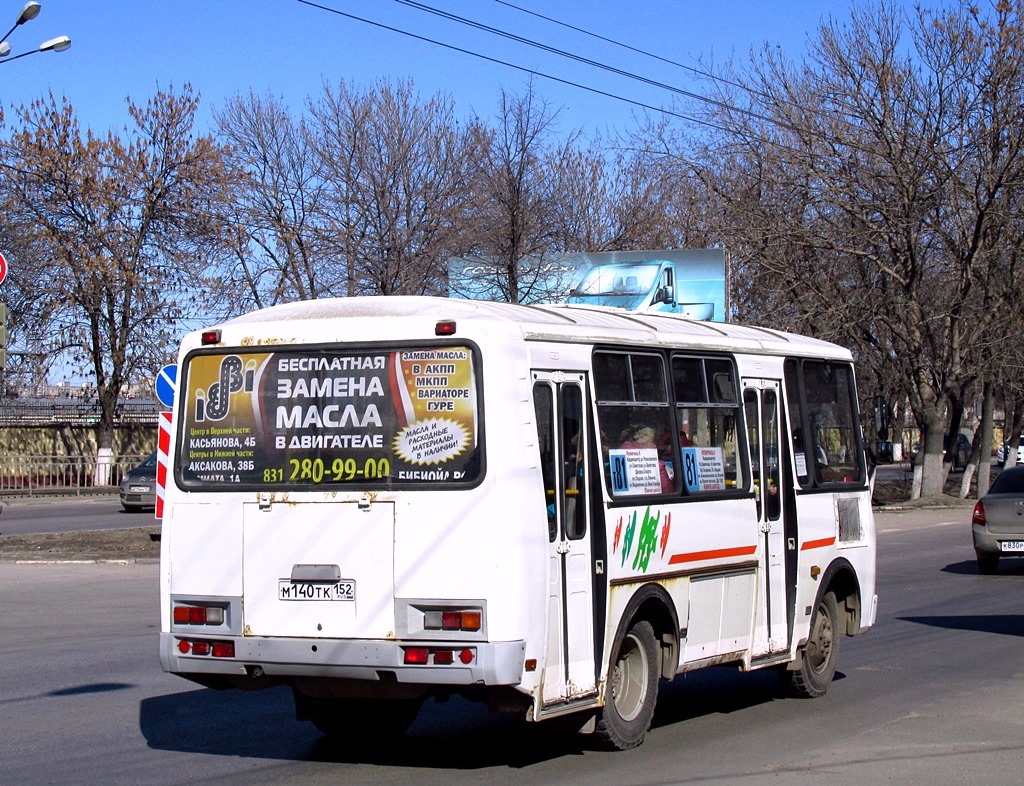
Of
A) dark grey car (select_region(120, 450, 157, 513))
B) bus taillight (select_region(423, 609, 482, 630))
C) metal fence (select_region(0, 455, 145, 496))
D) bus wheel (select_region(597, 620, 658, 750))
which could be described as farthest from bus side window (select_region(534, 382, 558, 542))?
metal fence (select_region(0, 455, 145, 496))

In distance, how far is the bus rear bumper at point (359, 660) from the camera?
682 centimetres

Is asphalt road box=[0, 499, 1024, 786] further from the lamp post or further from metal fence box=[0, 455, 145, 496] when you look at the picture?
metal fence box=[0, 455, 145, 496]

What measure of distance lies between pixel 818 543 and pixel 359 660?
437cm

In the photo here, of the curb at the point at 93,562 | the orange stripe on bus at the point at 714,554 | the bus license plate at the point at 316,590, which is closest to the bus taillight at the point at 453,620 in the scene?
the bus license plate at the point at 316,590

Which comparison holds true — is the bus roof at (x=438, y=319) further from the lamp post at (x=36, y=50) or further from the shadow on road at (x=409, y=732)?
the lamp post at (x=36, y=50)

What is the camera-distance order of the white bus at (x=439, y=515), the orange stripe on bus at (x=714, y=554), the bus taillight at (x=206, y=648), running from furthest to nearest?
the orange stripe on bus at (x=714, y=554) < the bus taillight at (x=206, y=648) < the white bus at (x=439, y=515)

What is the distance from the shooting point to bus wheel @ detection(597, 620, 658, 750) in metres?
7.90

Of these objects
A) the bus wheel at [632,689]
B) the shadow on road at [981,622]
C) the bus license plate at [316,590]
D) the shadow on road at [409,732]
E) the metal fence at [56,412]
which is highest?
the metal fence at [56,412]

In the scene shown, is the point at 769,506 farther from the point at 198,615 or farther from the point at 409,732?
the point at 198,615

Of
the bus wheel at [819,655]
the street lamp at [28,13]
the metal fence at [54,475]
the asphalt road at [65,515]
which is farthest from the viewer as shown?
the metal fence at [54,475]

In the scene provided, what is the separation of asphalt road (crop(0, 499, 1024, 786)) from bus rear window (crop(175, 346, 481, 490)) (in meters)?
1.69

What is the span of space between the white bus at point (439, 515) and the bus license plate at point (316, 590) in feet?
0.04

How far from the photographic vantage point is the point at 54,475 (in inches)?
1738

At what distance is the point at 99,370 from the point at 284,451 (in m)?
42.1
